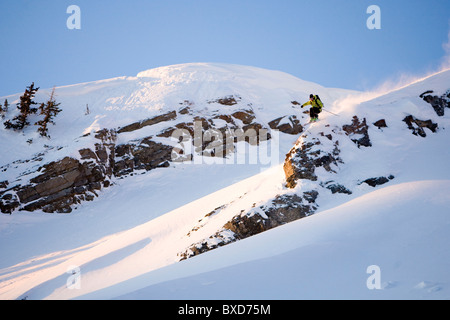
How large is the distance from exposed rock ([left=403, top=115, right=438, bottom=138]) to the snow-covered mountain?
151 millimetres

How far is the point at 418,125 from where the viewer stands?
13906mm

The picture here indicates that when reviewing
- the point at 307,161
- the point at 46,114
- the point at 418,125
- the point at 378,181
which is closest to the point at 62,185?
the point at 46,114

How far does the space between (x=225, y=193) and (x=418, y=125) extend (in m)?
10.3

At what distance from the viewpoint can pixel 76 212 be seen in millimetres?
19203

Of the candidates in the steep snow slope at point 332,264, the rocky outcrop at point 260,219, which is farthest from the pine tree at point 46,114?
the steep snow slope at point 332,264

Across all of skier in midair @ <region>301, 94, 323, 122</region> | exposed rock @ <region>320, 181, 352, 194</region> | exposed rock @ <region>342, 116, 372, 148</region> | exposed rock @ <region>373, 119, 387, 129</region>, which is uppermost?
skier in midair @ <region>301, 94, 323, 122</region>

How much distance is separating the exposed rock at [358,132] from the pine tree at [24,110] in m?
28.1

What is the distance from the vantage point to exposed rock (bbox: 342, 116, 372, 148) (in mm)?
13188

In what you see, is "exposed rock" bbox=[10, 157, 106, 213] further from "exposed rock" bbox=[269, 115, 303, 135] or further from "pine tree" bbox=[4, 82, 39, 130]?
"exposed rock" bbox=[269, 115, 303, 135]

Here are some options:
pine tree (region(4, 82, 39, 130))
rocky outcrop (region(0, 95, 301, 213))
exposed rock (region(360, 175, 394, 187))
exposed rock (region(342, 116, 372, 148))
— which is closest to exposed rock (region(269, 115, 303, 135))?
rocky outcrop (region(0, 95, 301, 213))

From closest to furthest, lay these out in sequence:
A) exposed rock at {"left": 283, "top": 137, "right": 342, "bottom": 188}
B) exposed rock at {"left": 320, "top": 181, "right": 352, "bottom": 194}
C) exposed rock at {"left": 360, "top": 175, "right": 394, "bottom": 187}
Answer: exposed rock at {"left": 360, "top": 175, "right": 394, "bottom": 187} < exposed rock at {"left": 320, "top": 181, "right": 352, "bottom": 194} < exposed rock at {"left": 283, "top": 137, "right": 342, "bottom": 188}

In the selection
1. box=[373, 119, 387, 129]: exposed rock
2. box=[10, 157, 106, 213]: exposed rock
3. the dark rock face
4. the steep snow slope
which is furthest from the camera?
box=[10, 157, 106, 213]: exposed rock

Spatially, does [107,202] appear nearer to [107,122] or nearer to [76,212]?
[76,212]

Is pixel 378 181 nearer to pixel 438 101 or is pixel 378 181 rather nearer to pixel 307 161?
pixel 307 161
